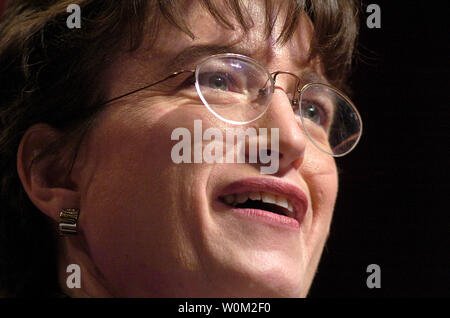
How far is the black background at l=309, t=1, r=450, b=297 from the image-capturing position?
1.38 meters

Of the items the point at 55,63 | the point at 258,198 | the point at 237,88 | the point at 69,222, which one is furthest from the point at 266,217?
the point at 55,63

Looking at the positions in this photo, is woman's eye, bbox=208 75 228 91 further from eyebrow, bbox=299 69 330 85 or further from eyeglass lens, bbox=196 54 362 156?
eyebrow, bbox=299 69 330 85

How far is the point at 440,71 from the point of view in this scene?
1376mm

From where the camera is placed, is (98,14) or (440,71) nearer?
(98,14)

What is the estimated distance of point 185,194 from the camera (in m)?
0.92

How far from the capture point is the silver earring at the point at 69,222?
1022mm

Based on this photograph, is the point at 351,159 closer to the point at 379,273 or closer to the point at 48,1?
the point at 379,273

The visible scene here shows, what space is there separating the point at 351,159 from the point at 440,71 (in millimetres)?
333

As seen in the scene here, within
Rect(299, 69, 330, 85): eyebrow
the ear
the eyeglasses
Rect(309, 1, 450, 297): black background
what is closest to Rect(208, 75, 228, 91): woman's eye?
the eyeglasses

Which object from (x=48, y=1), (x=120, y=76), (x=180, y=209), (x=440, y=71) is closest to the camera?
(x=180, y=209)

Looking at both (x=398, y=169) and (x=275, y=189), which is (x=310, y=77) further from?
(x=398, y=169)

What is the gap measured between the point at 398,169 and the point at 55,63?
2.97 feet
